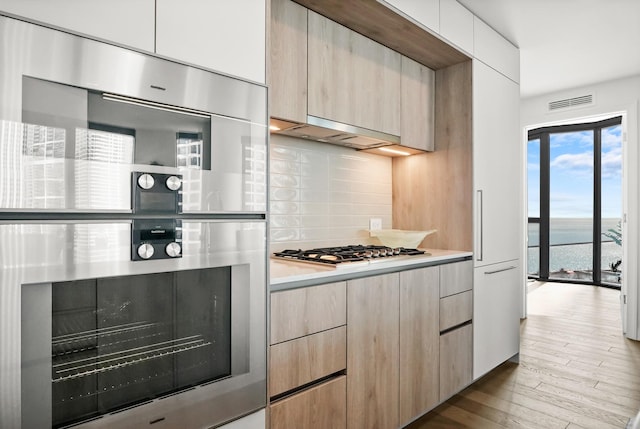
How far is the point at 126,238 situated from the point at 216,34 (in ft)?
2.48

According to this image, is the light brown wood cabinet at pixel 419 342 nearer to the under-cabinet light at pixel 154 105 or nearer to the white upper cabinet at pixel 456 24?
the under-cabinet light at pixel 154 105

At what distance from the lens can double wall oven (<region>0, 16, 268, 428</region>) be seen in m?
1.03

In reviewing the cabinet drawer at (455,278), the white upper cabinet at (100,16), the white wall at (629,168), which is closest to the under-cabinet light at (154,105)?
the white upper cabinet at (100,16)

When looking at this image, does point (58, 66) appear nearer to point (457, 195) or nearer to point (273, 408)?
point (273, 408)

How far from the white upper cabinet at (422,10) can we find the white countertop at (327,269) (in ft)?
4.42

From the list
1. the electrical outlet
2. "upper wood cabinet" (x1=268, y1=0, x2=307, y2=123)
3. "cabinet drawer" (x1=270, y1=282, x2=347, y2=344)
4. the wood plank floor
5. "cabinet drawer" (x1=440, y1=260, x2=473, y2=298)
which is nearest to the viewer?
"cabinet drawer" (x1=270, y1=282, x2=347, y2=344)

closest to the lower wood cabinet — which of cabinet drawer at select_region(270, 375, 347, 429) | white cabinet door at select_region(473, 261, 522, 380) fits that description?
cabinet drawer at select_region(270, 375, 347, 429)

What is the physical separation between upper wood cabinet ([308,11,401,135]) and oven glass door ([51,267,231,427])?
1151 mm

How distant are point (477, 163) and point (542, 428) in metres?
1.69

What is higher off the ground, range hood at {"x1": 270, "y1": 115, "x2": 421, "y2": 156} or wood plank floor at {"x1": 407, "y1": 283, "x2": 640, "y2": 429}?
range hood at {"x1": 270, "y1": 115, "x2": 421, "y2": 156}

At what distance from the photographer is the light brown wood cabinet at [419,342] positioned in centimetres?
223

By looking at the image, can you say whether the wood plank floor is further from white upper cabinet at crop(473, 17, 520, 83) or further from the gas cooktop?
white upper cabinet at crop(473, 17, 520, 83)

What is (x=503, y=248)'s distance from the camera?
3121 mm

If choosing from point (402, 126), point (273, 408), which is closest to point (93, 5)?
point (273, 408)
